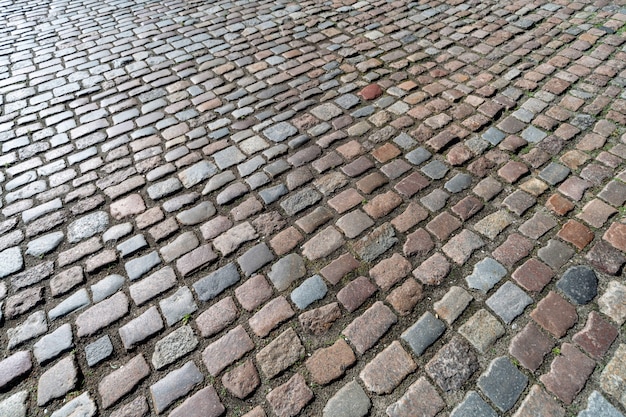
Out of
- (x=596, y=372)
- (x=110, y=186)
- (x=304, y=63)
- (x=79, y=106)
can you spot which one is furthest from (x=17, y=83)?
(x=596, y=372)

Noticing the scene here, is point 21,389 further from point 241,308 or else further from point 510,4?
point 510,4

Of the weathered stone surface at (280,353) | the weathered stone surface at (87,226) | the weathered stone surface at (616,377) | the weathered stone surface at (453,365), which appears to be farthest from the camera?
the weathered stone surface at (87,226)

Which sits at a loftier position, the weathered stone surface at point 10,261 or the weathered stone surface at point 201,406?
the weathered stone surface at point 10,261

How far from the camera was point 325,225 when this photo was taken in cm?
269

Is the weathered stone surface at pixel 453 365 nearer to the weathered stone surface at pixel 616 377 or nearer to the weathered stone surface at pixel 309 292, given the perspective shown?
the weathered stone surface at pixel 616 377

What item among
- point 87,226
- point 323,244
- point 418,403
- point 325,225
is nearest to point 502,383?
point 418,403

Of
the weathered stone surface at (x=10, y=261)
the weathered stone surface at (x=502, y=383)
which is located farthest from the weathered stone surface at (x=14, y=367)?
the weathered stone surface at (x=502, y=383)

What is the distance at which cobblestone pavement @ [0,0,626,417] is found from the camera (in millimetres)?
1995

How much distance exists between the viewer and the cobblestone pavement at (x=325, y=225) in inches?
78.5

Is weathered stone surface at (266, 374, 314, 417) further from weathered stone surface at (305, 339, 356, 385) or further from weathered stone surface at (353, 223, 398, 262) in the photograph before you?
weathered stone surface at (353, 223, 398, 262)

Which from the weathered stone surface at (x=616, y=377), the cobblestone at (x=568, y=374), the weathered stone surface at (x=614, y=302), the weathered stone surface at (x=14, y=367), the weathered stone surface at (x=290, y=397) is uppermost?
the weathered stone surface at (x=614, y=302)

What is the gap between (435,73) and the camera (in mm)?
3936

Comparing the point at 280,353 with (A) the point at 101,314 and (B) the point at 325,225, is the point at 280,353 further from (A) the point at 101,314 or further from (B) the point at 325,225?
(A) the point at 101,314

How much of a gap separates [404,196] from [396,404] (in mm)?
1363
